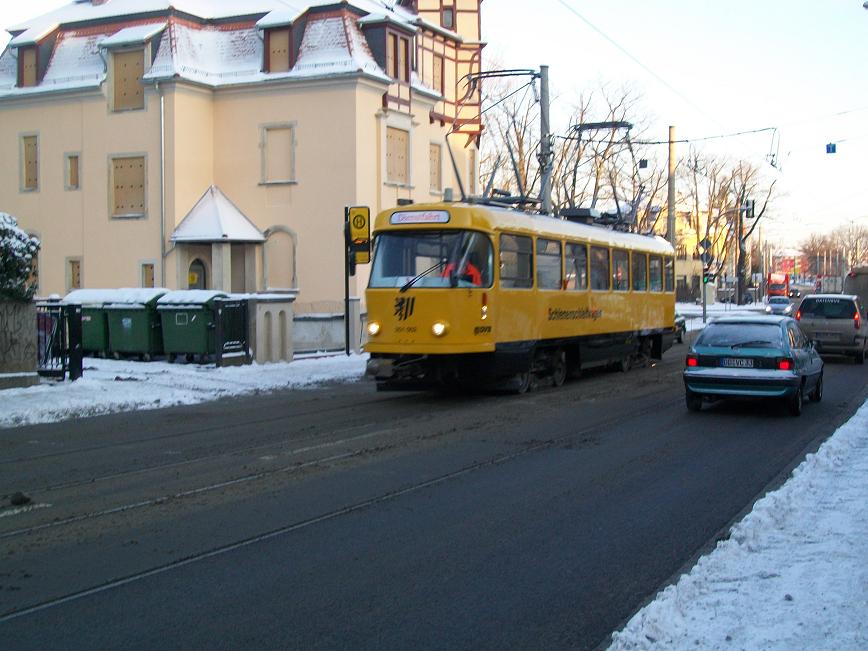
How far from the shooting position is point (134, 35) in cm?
3550

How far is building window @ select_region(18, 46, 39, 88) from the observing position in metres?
38.6

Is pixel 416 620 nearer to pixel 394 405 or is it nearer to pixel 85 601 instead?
pixel 85 601

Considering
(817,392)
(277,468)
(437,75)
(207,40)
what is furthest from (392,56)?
(277,468)

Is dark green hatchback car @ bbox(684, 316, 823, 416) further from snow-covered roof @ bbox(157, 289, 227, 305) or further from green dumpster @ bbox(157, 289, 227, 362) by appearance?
snow-covered roof @ bbox(157, 289, 227, 305)

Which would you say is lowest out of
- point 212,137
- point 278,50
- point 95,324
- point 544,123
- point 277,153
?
point 95,324

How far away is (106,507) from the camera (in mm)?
8562

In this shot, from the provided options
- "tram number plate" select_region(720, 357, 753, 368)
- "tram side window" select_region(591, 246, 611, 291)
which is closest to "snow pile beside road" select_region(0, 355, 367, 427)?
"tram side window" select_region(591, 246, 611, 291)

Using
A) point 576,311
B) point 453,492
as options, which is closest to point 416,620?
point 453,492

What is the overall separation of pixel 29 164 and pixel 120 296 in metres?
18.6

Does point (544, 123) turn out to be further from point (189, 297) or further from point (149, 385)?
point (149, 385)

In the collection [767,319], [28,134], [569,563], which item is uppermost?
[28,134]

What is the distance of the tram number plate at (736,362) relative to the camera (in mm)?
14695

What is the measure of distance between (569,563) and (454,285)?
9.33 m

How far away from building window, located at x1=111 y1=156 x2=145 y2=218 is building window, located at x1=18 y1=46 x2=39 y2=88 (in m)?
5.37
